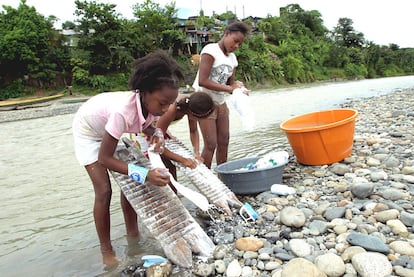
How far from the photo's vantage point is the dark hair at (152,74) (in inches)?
73.4

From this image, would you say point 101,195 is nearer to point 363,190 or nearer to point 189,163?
point 189,163

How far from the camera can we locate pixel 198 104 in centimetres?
272

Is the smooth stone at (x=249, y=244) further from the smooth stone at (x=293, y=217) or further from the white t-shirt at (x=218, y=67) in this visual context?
the white t-shirt at (x=218, y=67)

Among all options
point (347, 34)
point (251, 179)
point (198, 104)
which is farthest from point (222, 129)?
point (347, 34)

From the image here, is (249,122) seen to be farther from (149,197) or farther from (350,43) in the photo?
(350,43)

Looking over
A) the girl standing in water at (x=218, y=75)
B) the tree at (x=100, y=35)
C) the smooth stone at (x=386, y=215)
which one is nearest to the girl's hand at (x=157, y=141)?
the girl standing in water at (x=218, y=75)

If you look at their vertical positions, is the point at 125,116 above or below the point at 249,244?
above

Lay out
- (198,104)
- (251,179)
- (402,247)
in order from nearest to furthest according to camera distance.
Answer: (402,247), (198,104), (251,179)

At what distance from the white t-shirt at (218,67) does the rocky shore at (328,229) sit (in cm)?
107

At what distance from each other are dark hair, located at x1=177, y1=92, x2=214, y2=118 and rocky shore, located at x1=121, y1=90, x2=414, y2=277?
0.90m

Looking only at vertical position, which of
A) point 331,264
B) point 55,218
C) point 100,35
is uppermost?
point 100,35

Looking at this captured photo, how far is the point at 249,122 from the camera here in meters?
3.23

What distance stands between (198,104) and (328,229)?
1.36 meters

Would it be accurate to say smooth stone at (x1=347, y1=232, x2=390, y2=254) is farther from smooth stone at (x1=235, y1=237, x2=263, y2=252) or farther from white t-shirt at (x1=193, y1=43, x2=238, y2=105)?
white t-shirt at (x1=193, y1=43, x2=238, y2=105)
